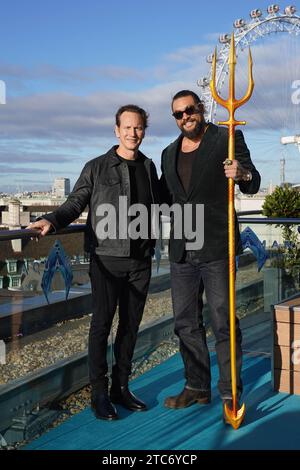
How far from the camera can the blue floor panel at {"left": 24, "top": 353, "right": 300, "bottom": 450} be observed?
240 cm

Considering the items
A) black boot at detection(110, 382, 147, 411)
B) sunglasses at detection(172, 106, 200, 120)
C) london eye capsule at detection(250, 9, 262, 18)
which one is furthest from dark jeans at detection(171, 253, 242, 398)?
london eye capsule at detection(250, 9, 262, 18)

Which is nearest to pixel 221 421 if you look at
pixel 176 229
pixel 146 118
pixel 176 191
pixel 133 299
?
pixel 133 299

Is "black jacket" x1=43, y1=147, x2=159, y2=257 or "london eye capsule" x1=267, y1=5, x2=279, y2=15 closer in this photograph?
"black jacket" x1=43, y1=147, x2=159, y2=257

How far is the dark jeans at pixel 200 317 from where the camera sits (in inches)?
104

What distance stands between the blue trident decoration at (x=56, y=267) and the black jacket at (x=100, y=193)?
0.23 m

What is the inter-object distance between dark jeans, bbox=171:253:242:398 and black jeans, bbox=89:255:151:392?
193mm

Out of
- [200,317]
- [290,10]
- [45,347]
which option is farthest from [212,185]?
[290,10]

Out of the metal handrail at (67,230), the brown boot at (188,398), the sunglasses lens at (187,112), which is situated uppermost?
the sunglasses lens at (187,112)

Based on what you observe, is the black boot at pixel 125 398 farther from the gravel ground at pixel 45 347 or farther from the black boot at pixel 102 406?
the gravel ground at pixel 45 347

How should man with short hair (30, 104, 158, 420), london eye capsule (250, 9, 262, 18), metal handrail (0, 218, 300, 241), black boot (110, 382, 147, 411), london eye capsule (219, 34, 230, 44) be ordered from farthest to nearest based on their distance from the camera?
london eye capsule (219, 34, 230, 44), london eye capsule (250, 9, 262, 18), black boot (110, 382, 147, 411), man with short hair (30, 104, 158, 420), metal handrail (0, 218, 300, 241)

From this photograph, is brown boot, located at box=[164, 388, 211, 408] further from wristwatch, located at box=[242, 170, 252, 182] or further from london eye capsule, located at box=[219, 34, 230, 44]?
london eye capsule, located at box=[219, 34, 230, 44]

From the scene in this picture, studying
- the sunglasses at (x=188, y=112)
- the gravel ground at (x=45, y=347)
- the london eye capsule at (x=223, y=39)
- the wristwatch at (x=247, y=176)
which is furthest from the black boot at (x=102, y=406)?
the london eye capsule at (x=223, y=39)

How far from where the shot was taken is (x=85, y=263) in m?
2.85

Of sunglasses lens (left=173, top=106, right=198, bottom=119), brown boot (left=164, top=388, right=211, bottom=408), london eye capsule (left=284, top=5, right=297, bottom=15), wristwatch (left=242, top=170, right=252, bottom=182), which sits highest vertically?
london eye capsule (left=284, top=5, right=297, bottom=15)
